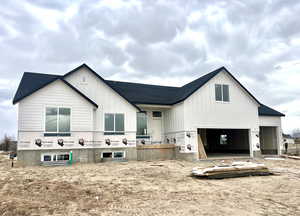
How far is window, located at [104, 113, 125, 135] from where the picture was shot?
16.3 m

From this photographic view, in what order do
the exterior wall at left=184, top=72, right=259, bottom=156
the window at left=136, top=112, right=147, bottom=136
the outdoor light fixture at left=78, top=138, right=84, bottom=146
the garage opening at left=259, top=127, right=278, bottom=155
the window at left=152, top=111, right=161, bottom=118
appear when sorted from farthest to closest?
the garage opening at left=259, top=127, right=278, bottom=155 < the window at left=152, top=111, right=161, bottom=118 < the window at left=136, top=112, right=147, bottom=136 < the exterior wall at left=184, top=72, right=259, bottom=156 < the outdoor light fixture at left=78, top=138, right=84, bottom=146

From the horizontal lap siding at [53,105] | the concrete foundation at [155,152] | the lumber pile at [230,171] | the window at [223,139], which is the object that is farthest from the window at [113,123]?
the window at [223,139]

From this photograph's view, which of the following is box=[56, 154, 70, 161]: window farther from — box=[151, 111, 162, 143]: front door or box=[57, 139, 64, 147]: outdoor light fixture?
box=[151, 111, 162, 143]: front door

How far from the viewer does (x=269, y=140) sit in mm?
22328

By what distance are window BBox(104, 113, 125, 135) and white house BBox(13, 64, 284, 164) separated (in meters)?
0.06

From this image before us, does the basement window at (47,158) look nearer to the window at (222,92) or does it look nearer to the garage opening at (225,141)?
the window at (222,92)

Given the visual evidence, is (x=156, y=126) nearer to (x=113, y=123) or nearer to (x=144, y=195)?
(x=113, y=123)

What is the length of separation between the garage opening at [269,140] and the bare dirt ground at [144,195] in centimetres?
1190

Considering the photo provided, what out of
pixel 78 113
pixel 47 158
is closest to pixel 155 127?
pixel 78 113

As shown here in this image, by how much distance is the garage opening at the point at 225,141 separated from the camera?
2283 centimetres

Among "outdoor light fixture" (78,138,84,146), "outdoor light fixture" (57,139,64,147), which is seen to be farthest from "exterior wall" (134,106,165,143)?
"outdoor light fixture" (57,139,64,147)

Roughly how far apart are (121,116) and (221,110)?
7.80 meters

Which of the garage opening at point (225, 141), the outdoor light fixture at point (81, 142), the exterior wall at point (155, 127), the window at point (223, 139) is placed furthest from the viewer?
the window at point (223, 139)

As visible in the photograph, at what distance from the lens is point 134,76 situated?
28250mm
